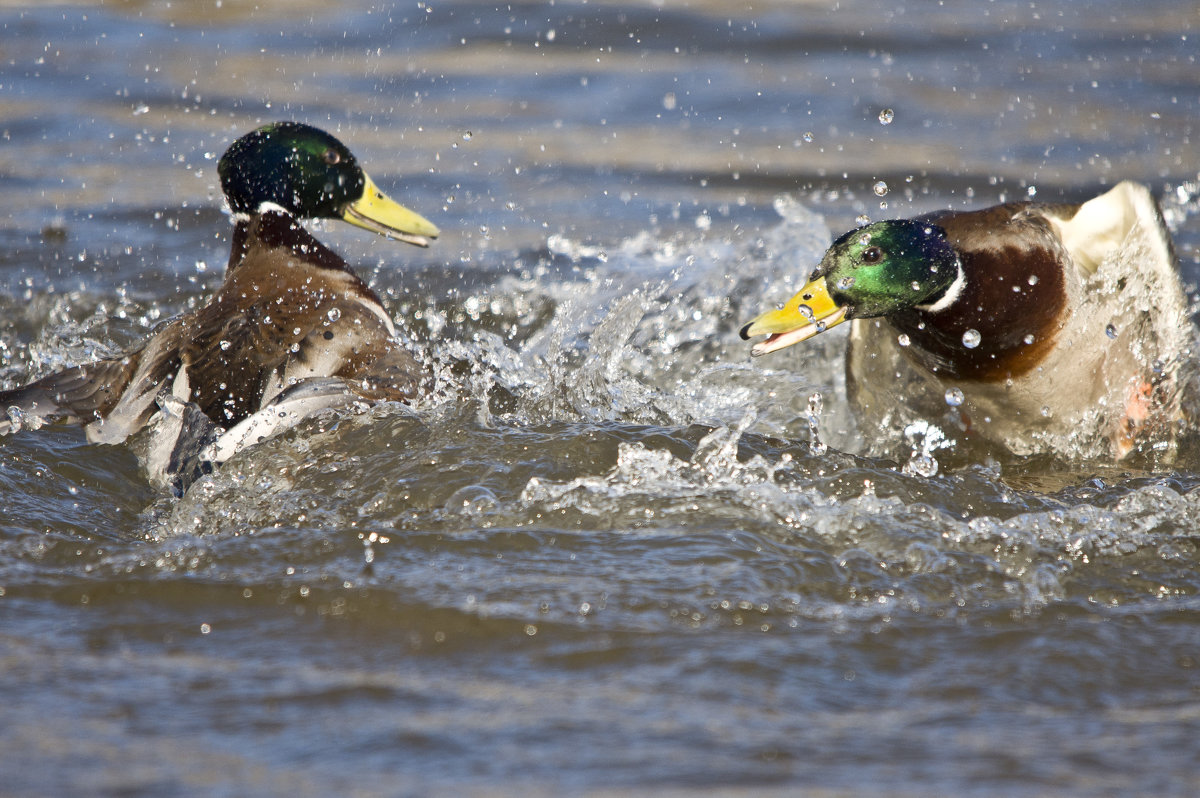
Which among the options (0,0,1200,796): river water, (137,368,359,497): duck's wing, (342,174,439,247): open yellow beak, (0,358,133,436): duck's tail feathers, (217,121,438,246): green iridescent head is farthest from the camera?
(342,174,439,247): open yellow beak

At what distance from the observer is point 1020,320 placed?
11.8ft

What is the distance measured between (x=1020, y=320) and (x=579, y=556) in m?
1.51

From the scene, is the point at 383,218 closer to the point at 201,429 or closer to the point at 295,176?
the point at 295,176

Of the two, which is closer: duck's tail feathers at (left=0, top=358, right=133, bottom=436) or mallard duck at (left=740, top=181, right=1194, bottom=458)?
mallard duck at (left=740, top=181, right=1194, bottom=458)

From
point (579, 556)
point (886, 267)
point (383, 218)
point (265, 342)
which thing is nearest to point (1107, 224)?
point (886, 267)

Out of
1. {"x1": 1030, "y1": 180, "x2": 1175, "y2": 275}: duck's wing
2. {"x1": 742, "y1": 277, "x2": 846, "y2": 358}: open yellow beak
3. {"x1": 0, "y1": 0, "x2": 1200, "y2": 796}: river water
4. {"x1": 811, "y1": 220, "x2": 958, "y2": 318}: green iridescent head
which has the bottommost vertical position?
{"x1": 0, "y1": 0, "x2": 1200, "y2": 796}: river water

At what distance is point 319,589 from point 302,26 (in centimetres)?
685

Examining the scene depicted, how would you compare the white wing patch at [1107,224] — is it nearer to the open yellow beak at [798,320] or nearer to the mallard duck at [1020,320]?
the mallard duck at [1020,320]

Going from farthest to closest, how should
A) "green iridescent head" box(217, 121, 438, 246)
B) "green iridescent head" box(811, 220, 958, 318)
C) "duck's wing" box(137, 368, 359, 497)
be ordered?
"green iridescent head" box(217, 121, 438, 246), "green iridescent head" box(811, 220, 958, 318), "duck's wing" box(137, 368, 359, 497)

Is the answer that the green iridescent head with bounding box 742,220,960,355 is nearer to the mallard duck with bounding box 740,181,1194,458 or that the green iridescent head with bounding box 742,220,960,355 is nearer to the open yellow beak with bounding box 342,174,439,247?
the mallard duck with bounding box 740,181,1194,458

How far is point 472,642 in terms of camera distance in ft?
8.25

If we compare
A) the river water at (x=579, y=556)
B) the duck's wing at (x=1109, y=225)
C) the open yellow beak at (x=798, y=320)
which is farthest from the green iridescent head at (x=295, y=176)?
the duck's wing at (x=1109, y=225)

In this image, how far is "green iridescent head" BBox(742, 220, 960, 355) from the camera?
11.1 feet

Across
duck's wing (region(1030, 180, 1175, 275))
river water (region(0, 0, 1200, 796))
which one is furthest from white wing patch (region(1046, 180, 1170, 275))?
river water (region(0, 0, 1200, 796))
